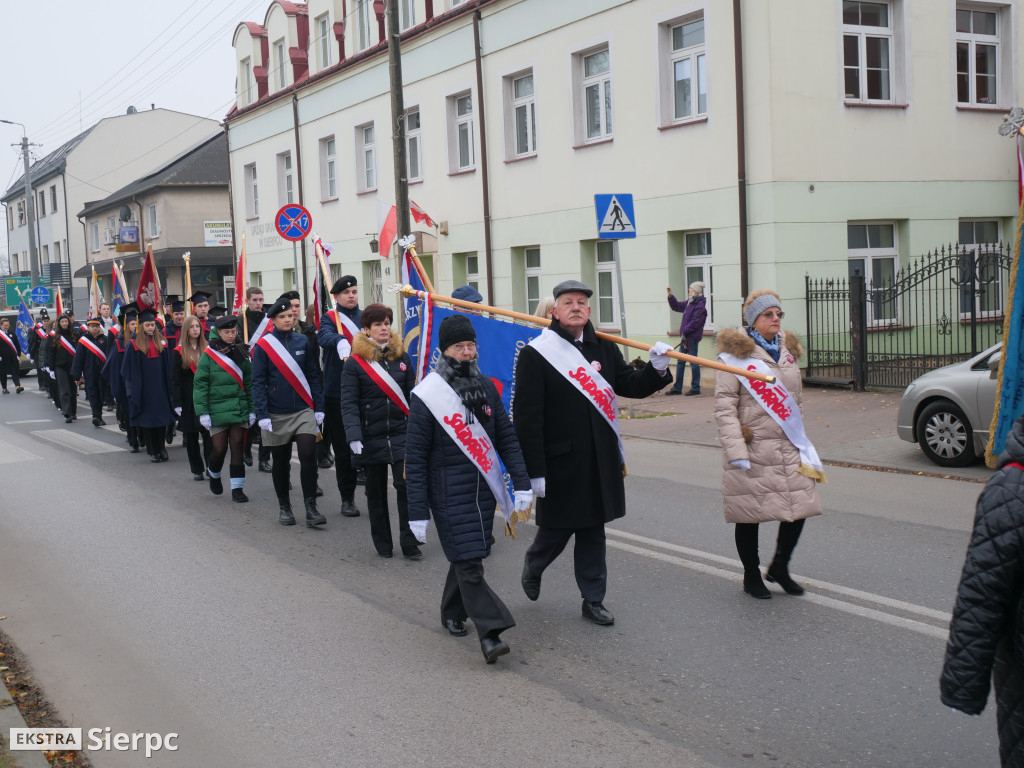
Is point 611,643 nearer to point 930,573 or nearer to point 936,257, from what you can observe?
point 930,573

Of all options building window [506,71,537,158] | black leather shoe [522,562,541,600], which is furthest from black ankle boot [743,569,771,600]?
building window [506,71,537,158]

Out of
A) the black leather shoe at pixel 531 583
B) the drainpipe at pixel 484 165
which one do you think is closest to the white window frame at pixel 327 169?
the drainpipe at pixel 484 165

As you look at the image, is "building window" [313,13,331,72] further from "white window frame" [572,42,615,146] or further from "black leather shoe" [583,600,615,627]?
"black leather shoe" [583,600,615,627]

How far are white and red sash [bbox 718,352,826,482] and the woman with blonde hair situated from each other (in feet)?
22.7

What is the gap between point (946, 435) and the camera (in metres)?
10.6

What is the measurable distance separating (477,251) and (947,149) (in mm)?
9885

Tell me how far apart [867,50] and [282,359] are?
1269cm

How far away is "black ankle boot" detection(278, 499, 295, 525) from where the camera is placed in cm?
911

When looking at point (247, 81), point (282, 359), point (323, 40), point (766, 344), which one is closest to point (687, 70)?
point (282, 359)

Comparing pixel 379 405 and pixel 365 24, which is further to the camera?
pixel 365 24

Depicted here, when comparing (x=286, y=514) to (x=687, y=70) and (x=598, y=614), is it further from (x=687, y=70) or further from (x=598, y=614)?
(x=687, y=70)

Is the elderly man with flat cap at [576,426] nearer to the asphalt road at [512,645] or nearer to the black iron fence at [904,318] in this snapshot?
the asphalt road at [512,645]

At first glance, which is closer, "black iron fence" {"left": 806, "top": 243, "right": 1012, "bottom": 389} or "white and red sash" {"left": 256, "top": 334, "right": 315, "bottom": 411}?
"white and red sash" {"left": 256, "top": 334, "right": 315, "bottom": 411}

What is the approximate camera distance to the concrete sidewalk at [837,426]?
11.0 meters
